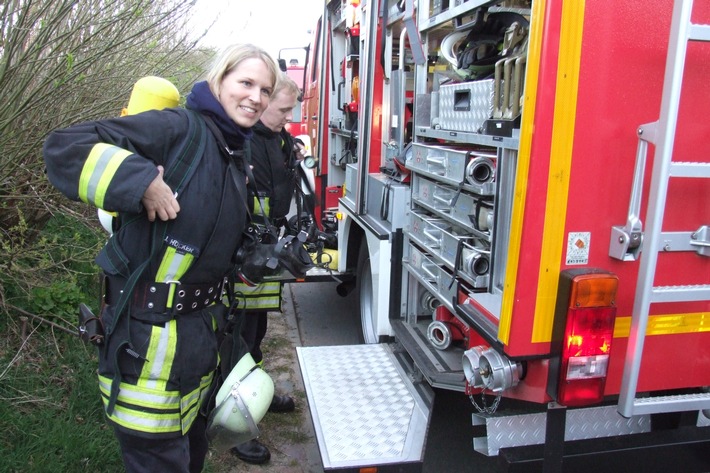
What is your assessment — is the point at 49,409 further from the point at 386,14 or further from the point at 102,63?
the point at 386,14

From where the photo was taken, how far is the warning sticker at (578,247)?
6.21 ft

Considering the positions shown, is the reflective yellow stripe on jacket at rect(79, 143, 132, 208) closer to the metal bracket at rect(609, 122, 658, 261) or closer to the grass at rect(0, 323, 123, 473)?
the metal bracket at rect(609, 122, 658, 261)

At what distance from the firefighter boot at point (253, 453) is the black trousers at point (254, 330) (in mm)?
473

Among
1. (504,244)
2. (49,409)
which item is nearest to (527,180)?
(504,244)

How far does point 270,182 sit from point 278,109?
40 centimetres

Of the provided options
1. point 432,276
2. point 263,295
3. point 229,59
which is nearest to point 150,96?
point 229,59

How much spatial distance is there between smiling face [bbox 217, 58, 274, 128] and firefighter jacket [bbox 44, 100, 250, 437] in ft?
0.37

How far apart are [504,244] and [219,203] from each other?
1025mm

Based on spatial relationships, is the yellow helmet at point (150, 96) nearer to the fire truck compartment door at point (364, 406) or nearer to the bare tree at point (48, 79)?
the bare tree at point (48, 79)

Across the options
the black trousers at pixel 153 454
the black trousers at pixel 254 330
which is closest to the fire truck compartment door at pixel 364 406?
the black trousers at pixel 254 330

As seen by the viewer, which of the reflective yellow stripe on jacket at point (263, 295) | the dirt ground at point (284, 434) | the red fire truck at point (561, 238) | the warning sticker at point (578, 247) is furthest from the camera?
the reflective yellow stripe on jacket at point (263, 295)

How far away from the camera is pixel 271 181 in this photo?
324 centimetres

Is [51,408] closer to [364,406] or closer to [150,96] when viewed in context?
[364,406]

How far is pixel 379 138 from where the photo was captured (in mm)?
3754
